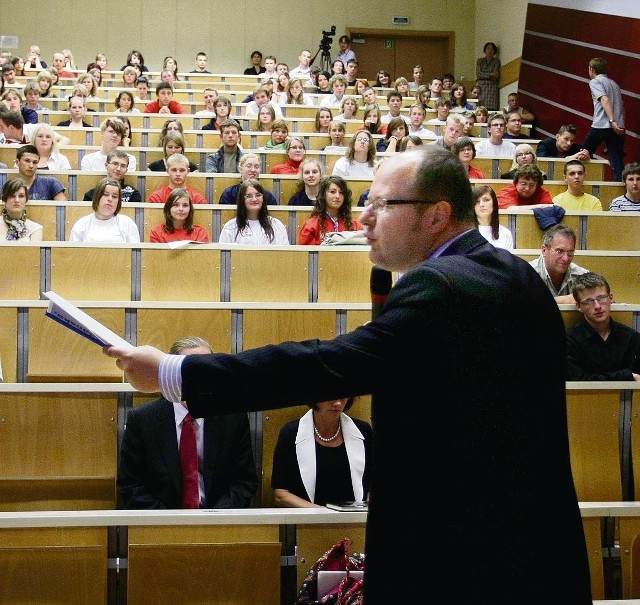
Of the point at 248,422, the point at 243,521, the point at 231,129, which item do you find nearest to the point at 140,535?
the point at 243,521

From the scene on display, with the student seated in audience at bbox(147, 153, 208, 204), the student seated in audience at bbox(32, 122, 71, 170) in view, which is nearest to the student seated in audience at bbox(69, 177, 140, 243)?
the student seated in audience at bbox(147, 153, 208, 204)

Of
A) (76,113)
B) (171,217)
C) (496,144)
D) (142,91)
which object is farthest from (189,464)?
(142,91)

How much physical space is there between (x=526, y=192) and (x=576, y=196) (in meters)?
0.45

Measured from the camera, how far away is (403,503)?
95 centimetres

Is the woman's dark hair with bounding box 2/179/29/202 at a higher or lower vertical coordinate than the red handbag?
higher

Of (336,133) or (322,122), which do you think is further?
(322,122)

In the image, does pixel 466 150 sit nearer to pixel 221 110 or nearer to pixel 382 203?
pixel 221 110

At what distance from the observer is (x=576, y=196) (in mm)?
4938

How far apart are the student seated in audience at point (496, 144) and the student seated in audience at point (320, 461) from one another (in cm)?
442

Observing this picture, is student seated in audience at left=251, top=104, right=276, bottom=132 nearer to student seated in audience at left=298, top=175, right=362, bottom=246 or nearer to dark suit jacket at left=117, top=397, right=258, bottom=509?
student seated in audience at left=298, top=175, right=362, bottom=246

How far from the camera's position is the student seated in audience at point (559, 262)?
10.9 feet

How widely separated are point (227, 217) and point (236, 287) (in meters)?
0.91

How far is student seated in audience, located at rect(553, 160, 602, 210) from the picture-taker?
4867 millimetres

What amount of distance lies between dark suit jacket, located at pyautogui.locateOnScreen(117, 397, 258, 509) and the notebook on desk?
55cm
